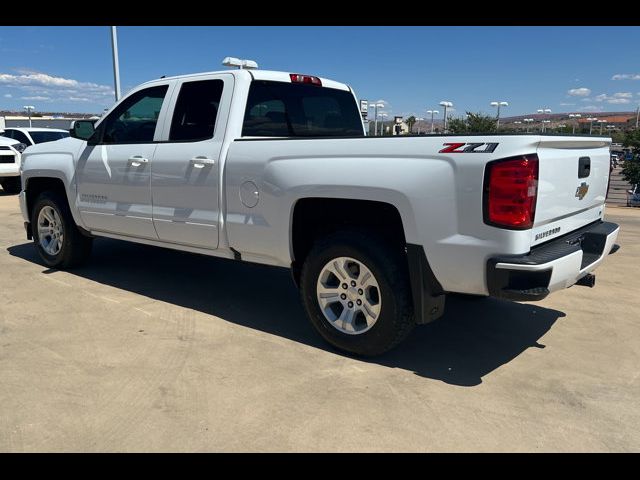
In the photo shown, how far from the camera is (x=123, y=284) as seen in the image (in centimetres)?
543

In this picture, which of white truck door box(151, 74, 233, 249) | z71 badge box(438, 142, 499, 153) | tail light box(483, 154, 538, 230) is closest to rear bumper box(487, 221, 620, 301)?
tail light box(483, 154, 538, 230)

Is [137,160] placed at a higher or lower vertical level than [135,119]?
lower

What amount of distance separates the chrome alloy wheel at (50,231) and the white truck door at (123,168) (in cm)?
63

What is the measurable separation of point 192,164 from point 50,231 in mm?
2622

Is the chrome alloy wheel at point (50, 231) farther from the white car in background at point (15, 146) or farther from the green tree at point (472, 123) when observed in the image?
the green tree at point (472, 123)

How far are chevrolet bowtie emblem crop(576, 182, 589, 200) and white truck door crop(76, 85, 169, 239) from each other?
11.0ft

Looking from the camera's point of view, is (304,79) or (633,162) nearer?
(304,79)

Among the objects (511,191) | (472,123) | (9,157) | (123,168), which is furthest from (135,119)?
(472,123)

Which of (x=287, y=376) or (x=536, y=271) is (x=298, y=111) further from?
(x=536, y=271)

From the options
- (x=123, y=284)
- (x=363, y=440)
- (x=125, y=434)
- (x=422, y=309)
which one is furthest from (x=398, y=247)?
(x=123, y=284)

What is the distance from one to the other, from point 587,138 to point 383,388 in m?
2.08

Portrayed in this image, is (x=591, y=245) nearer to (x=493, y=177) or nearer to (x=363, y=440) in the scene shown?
(x=493, y=177)

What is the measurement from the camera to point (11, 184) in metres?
14.4

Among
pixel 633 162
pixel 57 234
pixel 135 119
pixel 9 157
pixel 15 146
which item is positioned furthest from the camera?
pixel 633 162
